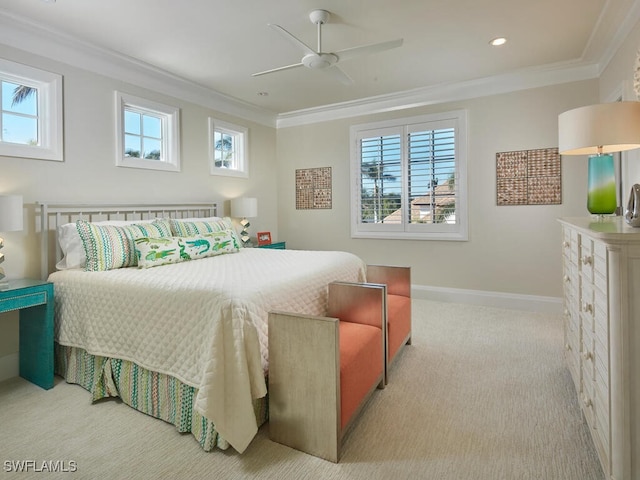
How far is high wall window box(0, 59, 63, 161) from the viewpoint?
2.73 m

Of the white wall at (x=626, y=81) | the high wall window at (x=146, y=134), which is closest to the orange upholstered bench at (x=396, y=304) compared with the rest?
the white wall at (x=626, y=81)

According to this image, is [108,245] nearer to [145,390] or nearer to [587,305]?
[145,390]

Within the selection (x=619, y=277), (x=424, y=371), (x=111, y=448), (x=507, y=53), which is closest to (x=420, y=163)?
(x=507, y=53)

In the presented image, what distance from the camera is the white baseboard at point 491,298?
3992 millimetres

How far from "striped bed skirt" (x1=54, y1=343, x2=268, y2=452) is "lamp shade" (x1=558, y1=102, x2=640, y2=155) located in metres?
2.24

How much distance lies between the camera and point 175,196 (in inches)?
159

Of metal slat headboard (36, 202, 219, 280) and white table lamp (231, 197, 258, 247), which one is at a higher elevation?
white table lamp (231, 197, 258, 247)

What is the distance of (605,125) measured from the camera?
6.17 feet

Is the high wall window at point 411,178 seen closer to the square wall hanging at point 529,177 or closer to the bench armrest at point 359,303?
the square wall hanging at point 529,177

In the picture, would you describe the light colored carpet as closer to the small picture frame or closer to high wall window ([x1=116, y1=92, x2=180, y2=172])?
high wall window ([x1=116, y1=92, x2=180, y2=172])

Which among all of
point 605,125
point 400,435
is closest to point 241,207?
point 400,435

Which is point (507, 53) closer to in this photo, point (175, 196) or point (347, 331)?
point (347, 331)

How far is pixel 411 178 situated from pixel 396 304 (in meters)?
2.28

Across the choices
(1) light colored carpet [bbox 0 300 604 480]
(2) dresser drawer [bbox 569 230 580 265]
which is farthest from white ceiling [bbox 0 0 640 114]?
(1) light colored carpet [bbox 0 300 604 480]
